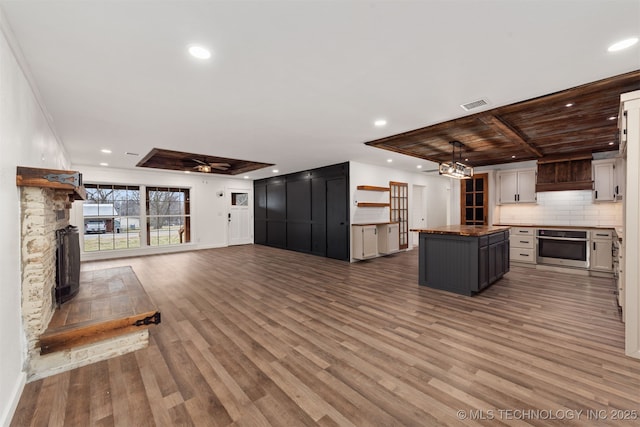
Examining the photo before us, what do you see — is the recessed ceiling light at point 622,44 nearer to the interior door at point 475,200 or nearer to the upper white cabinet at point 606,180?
the upper white cabinet at point 606,180

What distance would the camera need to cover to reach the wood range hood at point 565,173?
213 inches

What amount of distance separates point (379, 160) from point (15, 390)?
21.1 ft

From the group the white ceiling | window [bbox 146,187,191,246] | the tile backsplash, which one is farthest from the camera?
window [bbox 146,187,191,246]

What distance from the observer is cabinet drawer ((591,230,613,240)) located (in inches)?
189

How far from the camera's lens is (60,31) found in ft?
5.77

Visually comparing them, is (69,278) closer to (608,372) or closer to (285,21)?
(285,21)

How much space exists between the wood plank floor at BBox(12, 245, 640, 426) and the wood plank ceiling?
246 cm

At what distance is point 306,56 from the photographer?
206 centimetres

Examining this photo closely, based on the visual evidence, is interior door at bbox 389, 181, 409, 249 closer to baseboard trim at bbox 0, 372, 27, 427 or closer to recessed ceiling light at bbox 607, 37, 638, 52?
recessed ceiling light at bbox 607, 37, 638, 52

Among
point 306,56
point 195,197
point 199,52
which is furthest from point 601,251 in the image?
point 195,197

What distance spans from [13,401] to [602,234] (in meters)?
7.90

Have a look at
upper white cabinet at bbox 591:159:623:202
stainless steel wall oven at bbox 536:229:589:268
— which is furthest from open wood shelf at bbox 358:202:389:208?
upper white cabinet at bbox 591:159:623:202

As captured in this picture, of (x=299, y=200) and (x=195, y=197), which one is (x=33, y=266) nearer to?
(x=299, y=200)

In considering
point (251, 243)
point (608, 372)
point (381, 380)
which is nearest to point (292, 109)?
point (381, 380)
